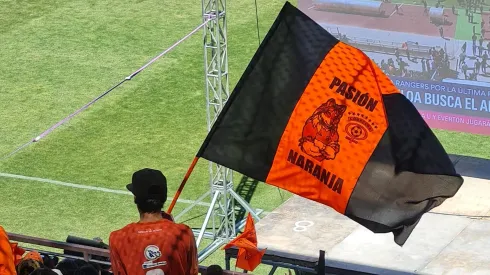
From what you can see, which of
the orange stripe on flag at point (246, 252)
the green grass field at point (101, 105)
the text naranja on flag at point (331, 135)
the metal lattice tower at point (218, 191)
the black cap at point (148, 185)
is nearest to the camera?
the black cap at point (148, 185)

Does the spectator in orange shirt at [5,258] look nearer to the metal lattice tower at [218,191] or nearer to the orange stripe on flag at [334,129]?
the orange stripe on flag at [334,129]

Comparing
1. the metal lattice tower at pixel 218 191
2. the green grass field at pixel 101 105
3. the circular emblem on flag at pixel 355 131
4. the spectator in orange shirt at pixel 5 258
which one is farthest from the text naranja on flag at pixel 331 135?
the green grass field at pixel 101 105

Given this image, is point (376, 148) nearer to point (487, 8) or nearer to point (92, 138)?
point (487, 8)

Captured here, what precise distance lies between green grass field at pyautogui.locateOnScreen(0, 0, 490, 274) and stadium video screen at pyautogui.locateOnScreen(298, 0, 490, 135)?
0.94 metres

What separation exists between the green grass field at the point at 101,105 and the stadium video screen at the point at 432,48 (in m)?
0.94

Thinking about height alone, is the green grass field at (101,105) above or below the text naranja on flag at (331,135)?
below

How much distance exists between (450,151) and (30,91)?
280 inches

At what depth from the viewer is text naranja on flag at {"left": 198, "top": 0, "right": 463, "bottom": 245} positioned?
7344 millimetres

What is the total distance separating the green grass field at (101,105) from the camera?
1495 cm

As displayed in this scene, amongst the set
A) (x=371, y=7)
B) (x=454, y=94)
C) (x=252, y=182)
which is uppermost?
(x=371, y=7)

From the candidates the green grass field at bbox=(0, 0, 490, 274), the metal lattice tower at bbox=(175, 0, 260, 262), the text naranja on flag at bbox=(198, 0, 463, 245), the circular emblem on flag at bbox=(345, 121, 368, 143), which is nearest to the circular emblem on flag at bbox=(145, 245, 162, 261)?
the text naranja on flag at bbox=(198, 0, 463, 245)

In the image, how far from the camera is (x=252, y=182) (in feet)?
50.8

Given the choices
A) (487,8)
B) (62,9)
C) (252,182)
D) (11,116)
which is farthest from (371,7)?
(62,9)

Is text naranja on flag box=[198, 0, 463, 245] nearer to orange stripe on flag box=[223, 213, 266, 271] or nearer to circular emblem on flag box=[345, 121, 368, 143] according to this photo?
circular emblem on flag box=[345, 121, 368, 143]
